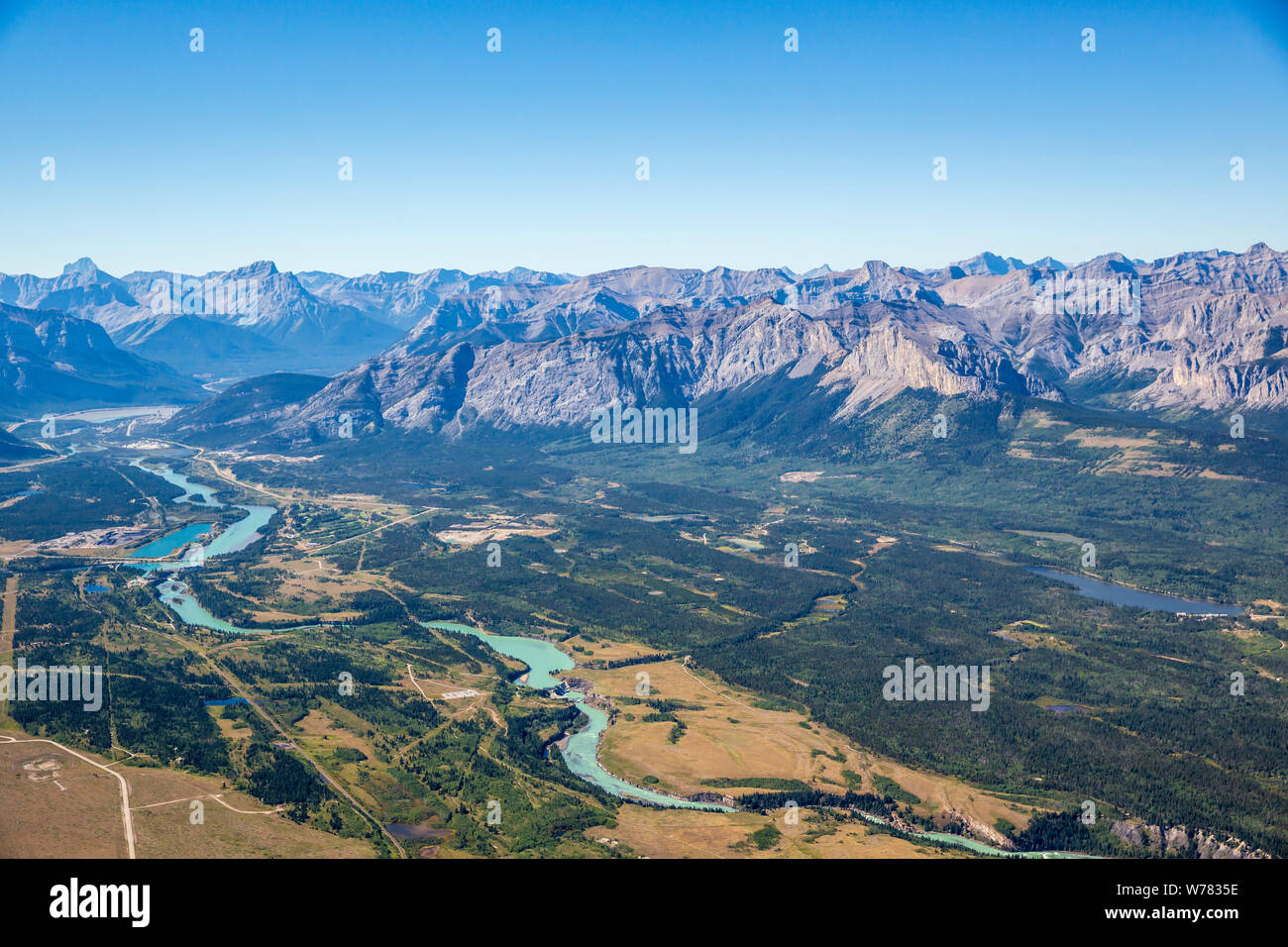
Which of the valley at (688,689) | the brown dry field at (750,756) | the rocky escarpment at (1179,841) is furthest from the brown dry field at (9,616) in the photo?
the rocky escarpment at (1179,841)

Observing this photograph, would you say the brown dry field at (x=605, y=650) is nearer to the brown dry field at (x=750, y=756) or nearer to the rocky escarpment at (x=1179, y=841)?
the brown dry field at (x=750, y=756)

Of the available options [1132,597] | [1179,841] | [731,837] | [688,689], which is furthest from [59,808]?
[1132,597]

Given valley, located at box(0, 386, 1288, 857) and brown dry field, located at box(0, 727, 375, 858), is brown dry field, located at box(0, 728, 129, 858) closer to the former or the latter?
brown dry field, located at box(0, 727, 375, 858)

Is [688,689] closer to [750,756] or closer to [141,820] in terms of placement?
[750,756]

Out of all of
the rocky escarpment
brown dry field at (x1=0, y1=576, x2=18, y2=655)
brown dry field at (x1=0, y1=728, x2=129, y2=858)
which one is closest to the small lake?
the rocky escarpment

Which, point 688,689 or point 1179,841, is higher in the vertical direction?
point 688,689

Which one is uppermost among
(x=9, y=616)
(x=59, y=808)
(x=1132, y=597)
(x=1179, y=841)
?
(x=9, y=616)
